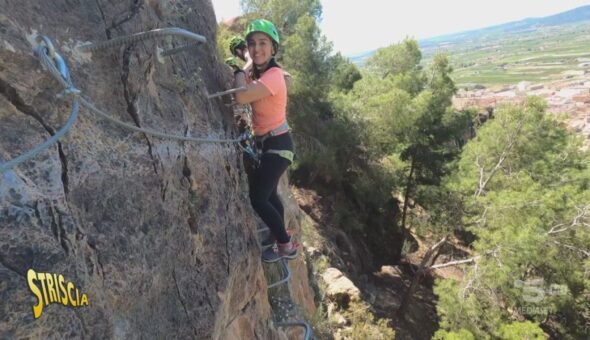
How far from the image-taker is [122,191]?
220 cm

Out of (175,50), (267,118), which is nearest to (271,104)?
(267,118)

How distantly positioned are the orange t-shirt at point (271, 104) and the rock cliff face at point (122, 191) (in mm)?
258

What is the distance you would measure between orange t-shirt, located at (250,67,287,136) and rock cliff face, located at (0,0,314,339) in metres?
0.26

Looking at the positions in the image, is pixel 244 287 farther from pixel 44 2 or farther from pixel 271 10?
pixel 271 10

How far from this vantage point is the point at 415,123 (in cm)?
1450

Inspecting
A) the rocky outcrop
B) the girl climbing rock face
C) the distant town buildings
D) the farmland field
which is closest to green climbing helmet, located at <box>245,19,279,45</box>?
the girl climbing rock face

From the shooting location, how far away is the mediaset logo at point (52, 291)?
1.62 metres

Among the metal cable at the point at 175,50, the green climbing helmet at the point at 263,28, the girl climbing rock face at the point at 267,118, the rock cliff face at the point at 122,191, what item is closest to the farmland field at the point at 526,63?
the girl climbing rock face at the point at 267,118

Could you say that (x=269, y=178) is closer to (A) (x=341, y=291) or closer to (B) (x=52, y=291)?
(B) (x=52, y=291)

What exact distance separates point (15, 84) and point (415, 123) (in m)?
13.8

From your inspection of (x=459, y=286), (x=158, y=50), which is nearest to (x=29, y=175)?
(x=158, y=50)

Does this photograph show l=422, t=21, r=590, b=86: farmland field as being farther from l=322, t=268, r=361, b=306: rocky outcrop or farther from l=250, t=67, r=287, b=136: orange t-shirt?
l=250, t=67, r=287, b=136: orange t-shirt

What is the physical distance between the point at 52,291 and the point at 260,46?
2.24 m

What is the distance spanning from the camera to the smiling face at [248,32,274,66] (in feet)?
10.7
